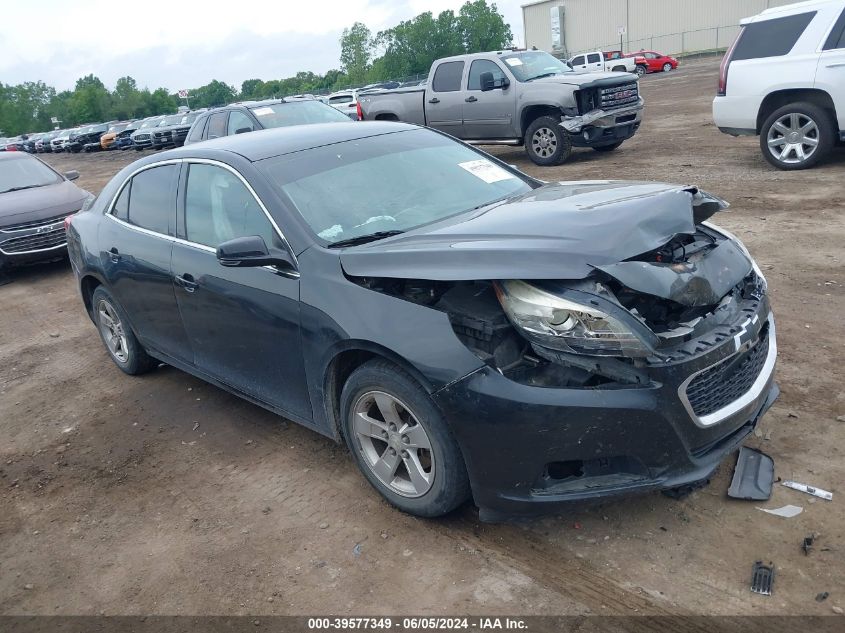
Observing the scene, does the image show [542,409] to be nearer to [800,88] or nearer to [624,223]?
[624,223]

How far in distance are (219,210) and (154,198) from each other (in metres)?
0.89

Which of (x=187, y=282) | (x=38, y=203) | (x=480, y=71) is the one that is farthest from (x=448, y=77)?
(x=187, y=282)

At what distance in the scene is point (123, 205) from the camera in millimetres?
5273

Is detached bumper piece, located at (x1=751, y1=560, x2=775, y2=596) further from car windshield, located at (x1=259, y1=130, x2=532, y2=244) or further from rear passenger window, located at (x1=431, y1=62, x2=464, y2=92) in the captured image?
rear passenger window, located at (x1=431, y1=62, x2=464, y2=92)

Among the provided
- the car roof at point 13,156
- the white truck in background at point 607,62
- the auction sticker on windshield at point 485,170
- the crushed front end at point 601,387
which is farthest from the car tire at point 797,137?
the white truck in background at point 607,62

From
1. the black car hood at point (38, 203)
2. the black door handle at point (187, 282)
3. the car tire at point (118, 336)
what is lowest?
the car tire at point (118, 336)

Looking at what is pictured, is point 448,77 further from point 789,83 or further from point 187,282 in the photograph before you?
point 187,282

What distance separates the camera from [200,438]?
4.65 meters

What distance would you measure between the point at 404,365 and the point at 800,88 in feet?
27.6

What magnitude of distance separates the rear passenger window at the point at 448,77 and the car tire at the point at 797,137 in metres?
6.12

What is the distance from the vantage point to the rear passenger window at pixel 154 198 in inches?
186

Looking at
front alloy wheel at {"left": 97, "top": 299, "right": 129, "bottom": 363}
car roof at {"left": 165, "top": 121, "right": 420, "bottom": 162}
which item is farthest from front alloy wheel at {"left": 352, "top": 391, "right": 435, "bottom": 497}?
front alloy wheel at {"left": 97, "top": 299, "right": 129, "bottom": 363}

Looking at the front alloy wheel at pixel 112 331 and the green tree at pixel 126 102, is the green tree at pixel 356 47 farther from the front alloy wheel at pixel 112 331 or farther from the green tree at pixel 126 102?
the front alloy wheel at pixel 112 331

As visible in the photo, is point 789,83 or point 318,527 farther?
point 789,83
